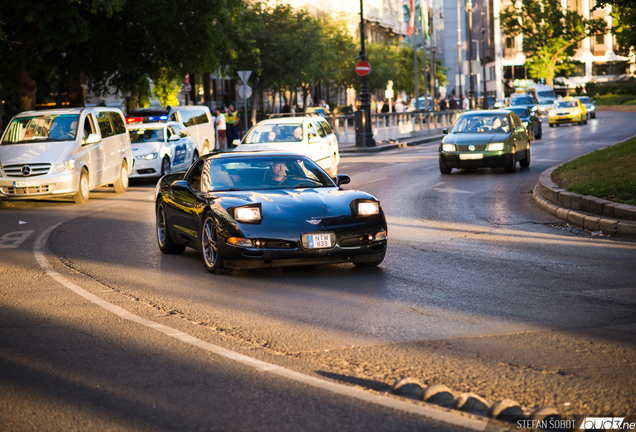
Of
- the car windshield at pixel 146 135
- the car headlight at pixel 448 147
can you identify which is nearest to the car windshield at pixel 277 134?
the car headlight at pixel 448 147

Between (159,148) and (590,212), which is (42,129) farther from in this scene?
(590,212)

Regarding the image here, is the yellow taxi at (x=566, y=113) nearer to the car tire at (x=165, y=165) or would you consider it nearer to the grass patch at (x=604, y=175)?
the grass patch at (x=604, y=175)

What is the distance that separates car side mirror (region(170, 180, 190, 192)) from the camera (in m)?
9.81

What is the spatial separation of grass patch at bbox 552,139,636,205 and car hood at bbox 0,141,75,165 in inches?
395

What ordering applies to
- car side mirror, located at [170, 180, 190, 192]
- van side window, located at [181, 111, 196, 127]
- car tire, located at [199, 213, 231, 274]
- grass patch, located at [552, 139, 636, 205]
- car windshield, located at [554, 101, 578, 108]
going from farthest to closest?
car windshield, located at [554, 101, 578, 108] → van side window, located at [181, 111, 196, 127] → grass patch, located at [552, 139, 636, 205] → car side mirror, located at [170, 180, 190, 192] → car tire, located at [199, 213, 231, 274]

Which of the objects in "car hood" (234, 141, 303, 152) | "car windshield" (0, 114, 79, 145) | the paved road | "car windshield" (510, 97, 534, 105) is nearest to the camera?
the paved road

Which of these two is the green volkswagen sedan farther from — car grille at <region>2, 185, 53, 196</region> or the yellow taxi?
the yellow taxi

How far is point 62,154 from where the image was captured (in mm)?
17516

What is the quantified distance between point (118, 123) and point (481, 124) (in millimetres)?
9639

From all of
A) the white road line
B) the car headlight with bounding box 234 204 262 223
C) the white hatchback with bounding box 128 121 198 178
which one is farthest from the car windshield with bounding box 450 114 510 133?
the white road line

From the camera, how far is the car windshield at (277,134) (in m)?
19.7

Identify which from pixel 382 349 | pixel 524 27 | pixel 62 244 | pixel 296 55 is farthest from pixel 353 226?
pixel 524 27

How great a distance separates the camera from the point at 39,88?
30.6 m

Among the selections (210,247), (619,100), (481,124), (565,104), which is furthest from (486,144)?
(619,100)
